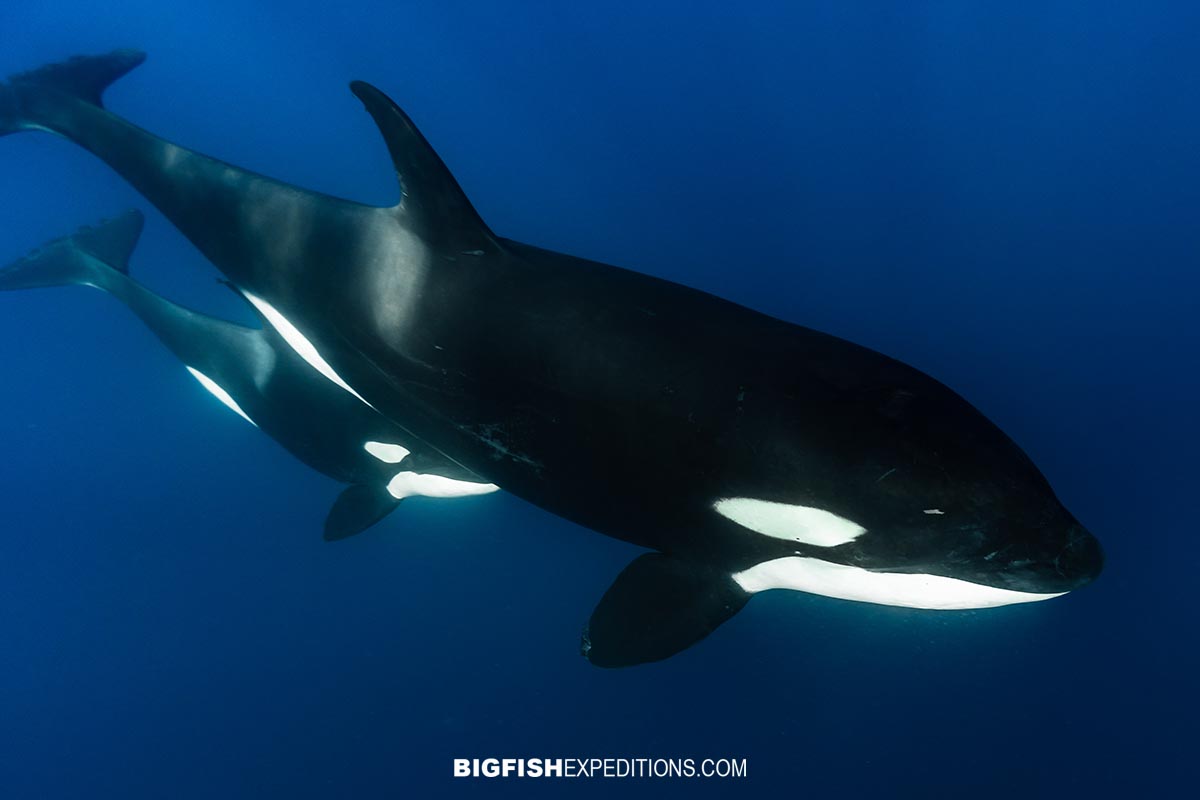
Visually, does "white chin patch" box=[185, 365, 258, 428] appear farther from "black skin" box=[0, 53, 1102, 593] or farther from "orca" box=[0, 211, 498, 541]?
"black skin" box=[0, 53, 1102, 593]

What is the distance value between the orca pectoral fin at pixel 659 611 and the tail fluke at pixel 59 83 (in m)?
6.21

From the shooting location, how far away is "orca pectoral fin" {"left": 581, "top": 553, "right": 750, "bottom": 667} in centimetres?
416

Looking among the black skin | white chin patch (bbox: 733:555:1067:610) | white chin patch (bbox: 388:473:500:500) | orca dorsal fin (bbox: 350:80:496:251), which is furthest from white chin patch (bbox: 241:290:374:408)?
white chin patch (bbox: 733:555:1067:610)

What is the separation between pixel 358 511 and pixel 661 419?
4904mm

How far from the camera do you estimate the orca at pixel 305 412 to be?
22.5ft

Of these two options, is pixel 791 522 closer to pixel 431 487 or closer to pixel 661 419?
pixel 661 419

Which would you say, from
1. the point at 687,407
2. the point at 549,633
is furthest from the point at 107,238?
the point at 687,407

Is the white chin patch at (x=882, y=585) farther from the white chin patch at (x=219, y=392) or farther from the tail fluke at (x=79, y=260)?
the tail fluke at (x=79, y=260)

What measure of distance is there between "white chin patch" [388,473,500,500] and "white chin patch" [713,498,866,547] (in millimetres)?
3405

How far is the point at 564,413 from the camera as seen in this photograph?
3914 mm

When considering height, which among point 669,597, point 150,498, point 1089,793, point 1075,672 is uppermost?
point 150,498

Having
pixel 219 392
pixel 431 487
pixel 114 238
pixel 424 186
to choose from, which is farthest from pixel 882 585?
pixel 114 238

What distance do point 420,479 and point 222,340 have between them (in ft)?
7.86

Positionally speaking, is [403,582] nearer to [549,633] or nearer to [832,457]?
[549,633]
